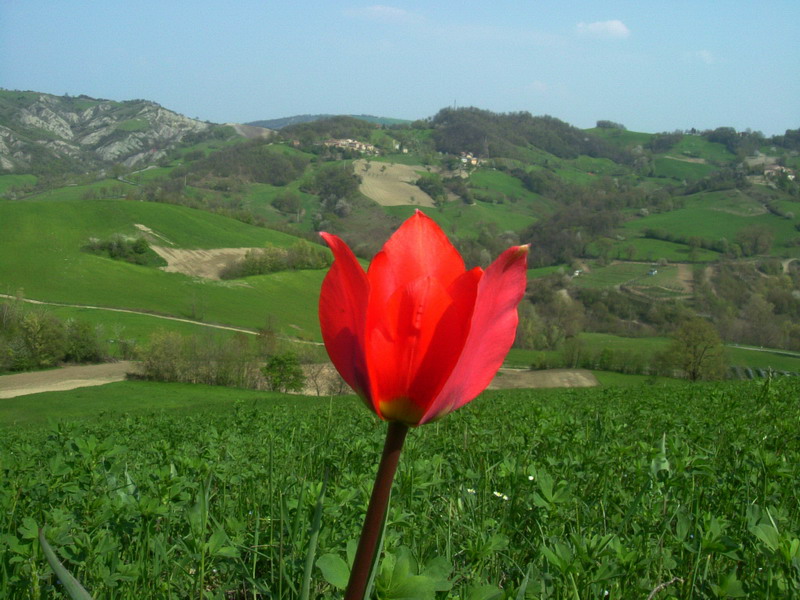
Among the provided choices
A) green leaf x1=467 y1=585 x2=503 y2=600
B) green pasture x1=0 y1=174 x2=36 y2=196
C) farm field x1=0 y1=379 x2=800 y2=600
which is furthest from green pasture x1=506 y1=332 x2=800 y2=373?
green pasture x1=0 y1=174 x2=36 y2=196

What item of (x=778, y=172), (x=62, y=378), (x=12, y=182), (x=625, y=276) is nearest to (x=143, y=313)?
(x=62, y=378)

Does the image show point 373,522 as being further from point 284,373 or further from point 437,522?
point 284,373

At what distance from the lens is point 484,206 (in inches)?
6432

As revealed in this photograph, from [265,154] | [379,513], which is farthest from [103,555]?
[265,154]

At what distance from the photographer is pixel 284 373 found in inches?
2066

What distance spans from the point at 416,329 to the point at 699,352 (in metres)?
56.6

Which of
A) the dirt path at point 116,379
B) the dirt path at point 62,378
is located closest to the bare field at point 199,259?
the dirt path at point 116,379

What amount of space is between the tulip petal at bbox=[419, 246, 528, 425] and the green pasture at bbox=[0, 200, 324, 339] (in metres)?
76.1

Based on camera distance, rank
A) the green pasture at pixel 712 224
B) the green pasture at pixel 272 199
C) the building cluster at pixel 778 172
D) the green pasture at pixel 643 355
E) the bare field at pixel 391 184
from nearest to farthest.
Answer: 1. the green pasture at pixel 643 355
2. the green pasture at pixel 712 224
3. the green pasture at pixel 272 199
4. the building cluster at pixel 778 172
5. the bare field at pixel 391 184

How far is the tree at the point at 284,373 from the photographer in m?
52.2

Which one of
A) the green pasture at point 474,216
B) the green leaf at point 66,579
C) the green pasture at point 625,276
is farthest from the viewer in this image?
the green pasture at point 474,216

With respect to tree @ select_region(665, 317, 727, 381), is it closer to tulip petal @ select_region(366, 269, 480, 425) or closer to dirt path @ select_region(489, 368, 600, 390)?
dirt path @ select_region(489, 368, 600, 390)

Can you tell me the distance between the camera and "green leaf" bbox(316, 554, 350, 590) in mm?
945

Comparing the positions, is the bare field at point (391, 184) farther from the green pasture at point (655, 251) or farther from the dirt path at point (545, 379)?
the dirt path at point (545, 379)
